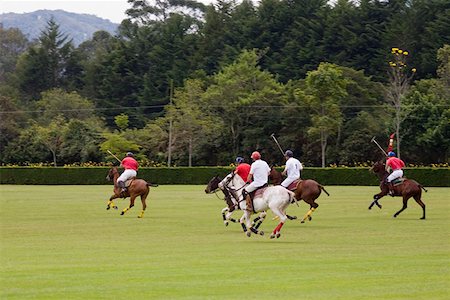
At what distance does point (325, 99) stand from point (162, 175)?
1702 cm

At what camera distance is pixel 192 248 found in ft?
59.2

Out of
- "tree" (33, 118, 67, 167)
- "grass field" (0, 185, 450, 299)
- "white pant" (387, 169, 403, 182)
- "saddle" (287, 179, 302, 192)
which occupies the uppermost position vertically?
"white pant" (387, 169, 403, 182)

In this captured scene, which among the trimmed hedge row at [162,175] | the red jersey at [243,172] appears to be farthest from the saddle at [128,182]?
the trimmed hedge row at [162,175]

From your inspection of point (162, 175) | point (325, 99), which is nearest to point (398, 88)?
point (325, 99)

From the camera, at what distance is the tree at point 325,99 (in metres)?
69.6

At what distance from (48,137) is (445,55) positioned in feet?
99.4

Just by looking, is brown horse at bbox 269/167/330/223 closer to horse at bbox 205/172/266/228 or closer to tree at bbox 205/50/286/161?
horse at bbox 205/172/266/228

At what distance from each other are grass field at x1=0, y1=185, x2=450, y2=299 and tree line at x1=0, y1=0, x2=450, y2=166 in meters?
42.8

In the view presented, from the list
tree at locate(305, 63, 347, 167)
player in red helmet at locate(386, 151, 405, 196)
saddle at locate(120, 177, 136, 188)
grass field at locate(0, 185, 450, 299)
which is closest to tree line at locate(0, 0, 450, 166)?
tree at locate(305, 63, 347, 167)

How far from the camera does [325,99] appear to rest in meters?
71.6

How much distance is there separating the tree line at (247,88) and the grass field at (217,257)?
140 ft

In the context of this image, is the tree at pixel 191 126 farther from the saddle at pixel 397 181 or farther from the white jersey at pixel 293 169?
the white jersey at pixel 293 169

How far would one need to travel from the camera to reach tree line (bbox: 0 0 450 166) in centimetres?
7106

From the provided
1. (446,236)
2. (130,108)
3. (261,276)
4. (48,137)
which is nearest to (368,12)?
(130,108)
